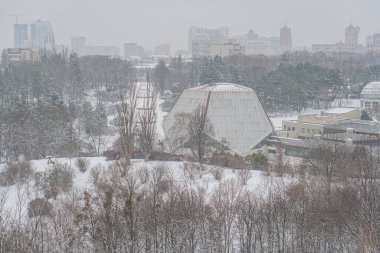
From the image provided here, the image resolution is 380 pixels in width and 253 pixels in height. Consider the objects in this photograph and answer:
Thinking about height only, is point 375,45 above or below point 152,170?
above

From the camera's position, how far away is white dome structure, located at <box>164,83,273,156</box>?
20219mm

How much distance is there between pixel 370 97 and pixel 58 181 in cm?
2412

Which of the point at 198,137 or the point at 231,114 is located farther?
the point at 231,114

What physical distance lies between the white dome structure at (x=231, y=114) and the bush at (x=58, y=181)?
7596 mm

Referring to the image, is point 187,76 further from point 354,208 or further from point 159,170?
point 354,208

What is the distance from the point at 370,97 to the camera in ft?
104

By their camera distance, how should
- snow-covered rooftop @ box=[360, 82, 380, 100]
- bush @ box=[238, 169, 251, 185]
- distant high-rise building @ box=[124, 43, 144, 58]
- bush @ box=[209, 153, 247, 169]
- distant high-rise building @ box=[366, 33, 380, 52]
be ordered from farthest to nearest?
distant high-rise building @ box=[124, 43, 144, 58]
distant high-rise building @ box=[366, 33, 380, 52]
snow-covered rooftop @ box=[360, 82, 380, 100]
bush @ box=[209, 153, 247, 169]
bush @ box=[238, 169, 251, 185]

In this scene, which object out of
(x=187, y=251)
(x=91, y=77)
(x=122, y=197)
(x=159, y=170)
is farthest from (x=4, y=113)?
(x=91, y=77)

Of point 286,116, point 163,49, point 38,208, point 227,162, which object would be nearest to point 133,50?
point 163,49

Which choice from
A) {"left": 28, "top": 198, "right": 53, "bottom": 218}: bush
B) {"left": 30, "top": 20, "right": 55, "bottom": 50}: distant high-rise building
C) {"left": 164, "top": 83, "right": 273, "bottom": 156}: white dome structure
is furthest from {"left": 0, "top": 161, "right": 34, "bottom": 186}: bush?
{"left": 30, "top": 20, "right": 55, "bottom": 50}: distant high-rise building

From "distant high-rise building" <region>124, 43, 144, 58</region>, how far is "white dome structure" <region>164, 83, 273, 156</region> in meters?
87.7

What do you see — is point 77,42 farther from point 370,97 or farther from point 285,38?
point 370,97

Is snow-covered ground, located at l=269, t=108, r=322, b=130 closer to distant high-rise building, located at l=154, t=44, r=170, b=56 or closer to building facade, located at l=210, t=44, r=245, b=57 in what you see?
building facade, located at l=210, t=44, r=245, b=57

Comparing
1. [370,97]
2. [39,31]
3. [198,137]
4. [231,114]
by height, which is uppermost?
[39,31]
